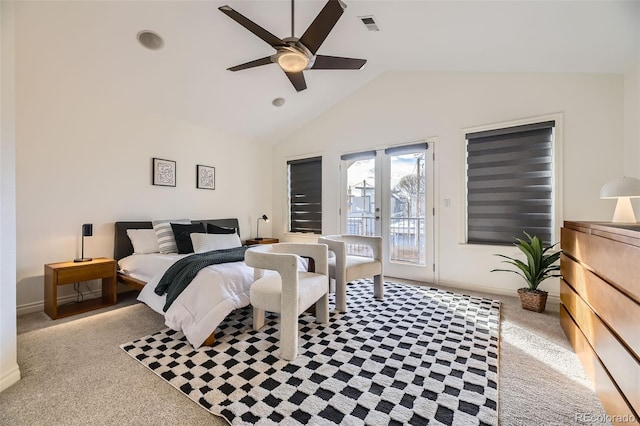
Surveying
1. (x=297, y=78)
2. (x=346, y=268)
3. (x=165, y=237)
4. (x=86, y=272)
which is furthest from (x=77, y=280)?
(x=297, y=78)

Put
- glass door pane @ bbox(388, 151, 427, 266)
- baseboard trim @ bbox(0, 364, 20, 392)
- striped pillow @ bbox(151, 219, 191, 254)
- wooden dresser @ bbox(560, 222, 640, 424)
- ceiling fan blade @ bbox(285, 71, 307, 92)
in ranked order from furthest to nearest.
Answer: glass door pane @ bbox(388, 151, 427, 266)
striped pillow @ bbox(151, 219, 191, 254)
ceiling fan blade @ bbox(285, 71, 307, 92)
baseboard trim @ bbox(0, 364, 20, 392)
wooden dresser @ bbox(560, 222, 640, 424)

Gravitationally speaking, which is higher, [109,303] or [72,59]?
[72,59]

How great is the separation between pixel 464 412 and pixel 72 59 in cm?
450

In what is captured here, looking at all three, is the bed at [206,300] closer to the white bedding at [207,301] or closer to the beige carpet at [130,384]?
the white bedding at [207,301]

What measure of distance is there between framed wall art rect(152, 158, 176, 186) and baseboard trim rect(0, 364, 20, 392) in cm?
Result: 263

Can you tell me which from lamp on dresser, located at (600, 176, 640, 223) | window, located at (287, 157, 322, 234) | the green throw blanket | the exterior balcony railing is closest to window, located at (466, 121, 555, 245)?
the exterior balcony railing

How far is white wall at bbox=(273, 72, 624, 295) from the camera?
9.29 ft

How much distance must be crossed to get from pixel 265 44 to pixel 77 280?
3.26m

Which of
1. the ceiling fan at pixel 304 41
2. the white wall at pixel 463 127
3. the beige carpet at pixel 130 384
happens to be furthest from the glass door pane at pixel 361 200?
the beige carpet at pixel 130 384

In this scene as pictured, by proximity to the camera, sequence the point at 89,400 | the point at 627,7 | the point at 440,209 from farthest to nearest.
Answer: the point at 440,209 < the point at 627,7 < the point at 89,400

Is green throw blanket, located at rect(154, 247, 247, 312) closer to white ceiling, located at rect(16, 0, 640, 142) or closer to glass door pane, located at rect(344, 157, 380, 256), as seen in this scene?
white ceiling, located at rect(16, 0, 640, 142)

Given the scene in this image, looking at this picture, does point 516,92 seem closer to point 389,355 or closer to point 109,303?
point 389,355

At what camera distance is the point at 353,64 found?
240 centimetres

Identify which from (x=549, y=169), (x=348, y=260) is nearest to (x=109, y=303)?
(x=348, y=260)
